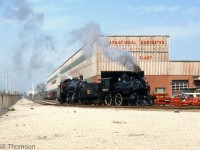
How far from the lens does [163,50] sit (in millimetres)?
69250

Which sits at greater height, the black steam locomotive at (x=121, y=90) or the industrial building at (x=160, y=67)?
the industrial building at (x=160, y=67)

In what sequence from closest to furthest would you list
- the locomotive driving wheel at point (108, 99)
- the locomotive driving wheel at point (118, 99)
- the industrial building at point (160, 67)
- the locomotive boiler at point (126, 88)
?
the locomotive boiler at point (126, 88) → the locomotive driving wheel at point (118, 99) → the locomotive driving wheel at point (108, 99) → the industrial building at point (160, 67)

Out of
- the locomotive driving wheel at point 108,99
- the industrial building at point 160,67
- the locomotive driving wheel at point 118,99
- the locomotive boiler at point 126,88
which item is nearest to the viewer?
the locomotive boiler at point 126,88

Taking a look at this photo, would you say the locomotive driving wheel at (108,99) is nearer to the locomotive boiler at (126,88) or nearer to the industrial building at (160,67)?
the locomotive boiler at (126,88)

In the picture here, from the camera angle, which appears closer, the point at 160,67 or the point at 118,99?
the point at 118,99

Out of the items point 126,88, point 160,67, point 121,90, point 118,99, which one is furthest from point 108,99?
point 160,67

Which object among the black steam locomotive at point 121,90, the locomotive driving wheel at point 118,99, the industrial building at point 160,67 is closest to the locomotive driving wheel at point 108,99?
the black steam locomotive at point 121,90

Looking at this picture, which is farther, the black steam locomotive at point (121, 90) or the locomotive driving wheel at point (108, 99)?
the locomotive driving wheel at point (108, 99)

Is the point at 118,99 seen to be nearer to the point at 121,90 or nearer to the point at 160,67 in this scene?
the point at 121,90

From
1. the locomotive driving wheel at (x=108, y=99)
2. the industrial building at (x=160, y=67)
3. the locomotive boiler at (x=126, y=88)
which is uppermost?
the industrial building at (x=160, y=67)

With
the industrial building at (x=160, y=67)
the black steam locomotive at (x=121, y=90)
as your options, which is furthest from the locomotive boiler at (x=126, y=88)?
the industrial building at (x=160, y=67)

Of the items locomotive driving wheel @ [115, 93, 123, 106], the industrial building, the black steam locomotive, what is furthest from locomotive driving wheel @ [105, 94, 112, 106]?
the industrial building

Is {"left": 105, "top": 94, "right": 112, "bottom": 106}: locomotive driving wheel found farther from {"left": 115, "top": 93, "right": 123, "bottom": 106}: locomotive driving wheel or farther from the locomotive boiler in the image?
{"left": 115, "top": 93, "right": 123, "bottom": 106}: locomotive driving wheel

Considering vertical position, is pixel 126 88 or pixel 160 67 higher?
pixel 160 67
